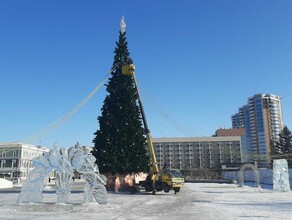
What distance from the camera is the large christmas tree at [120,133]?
117 ft

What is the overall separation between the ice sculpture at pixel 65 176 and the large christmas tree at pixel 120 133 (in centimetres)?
1383

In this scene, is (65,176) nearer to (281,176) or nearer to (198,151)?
(281,176)

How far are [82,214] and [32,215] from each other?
2551mm

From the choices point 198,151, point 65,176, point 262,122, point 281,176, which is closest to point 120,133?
point 65,176

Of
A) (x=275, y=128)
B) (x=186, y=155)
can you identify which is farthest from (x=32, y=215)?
(x=275, y=128)

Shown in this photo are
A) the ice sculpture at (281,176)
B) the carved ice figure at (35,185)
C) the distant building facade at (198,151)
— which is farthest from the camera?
the distant building facade at (198,151)

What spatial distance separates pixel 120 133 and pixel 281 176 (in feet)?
60.6

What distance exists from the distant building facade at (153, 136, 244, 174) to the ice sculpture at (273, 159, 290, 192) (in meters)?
127

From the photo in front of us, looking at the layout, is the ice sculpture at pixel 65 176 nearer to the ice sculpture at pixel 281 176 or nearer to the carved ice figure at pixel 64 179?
the carved ice figure at pixel 64 179

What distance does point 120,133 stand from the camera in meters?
36.4

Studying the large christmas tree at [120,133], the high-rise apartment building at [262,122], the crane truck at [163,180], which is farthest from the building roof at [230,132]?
the crane truck at [163,180]

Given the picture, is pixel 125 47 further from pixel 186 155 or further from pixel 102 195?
pixel 186 155

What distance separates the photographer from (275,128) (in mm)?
189250

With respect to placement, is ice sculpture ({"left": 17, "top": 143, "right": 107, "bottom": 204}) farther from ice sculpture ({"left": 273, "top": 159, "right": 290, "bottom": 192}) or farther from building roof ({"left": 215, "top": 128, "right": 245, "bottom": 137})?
building roof ({"left": 215, "top": 128, "right": 245, "bottom": 137})
